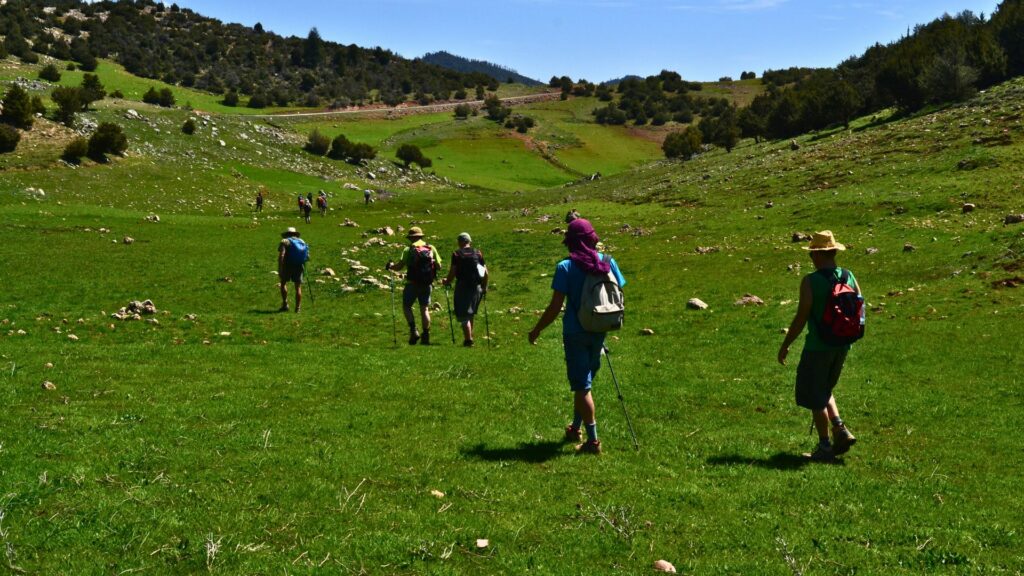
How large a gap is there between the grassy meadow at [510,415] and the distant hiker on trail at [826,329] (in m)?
0.62

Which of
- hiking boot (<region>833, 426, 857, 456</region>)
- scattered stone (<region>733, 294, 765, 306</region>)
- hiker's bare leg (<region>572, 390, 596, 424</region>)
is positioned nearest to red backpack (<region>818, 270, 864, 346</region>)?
hiking boot (<region>833, 426, 857, 456</region>)

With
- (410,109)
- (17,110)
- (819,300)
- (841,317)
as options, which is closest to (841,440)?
(841,317)

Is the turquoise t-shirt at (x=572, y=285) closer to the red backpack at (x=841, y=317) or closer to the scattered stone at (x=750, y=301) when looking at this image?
the red backpack at (x=841, y=317)

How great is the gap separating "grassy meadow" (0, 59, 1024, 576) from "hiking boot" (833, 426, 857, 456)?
1.03 ft

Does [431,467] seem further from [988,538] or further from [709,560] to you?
[988,538]

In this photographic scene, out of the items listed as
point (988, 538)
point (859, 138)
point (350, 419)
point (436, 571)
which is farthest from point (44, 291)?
point (859, 138)

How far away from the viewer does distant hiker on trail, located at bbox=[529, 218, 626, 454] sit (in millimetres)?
9805

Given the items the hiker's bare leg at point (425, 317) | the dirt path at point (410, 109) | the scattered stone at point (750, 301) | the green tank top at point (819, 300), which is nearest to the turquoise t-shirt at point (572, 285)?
the green tank top at point (819, 300)

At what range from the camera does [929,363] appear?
17344 millimetres

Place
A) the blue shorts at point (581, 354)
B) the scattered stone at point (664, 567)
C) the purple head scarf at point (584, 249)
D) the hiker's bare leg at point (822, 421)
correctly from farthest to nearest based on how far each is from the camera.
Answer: the hiker's bare leg at point (822, 421) → the blue shorts at point (581, 354) → the purple head scarf at point (584, 249) → the scattered stone at point (664, 567)

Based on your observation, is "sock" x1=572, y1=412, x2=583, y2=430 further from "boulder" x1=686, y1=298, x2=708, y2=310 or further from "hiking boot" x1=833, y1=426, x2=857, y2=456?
"boulder" x1=686, y1=298, x2=708, y2=310

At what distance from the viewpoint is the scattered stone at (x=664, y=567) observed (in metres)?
7.02

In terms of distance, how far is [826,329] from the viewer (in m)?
9.98

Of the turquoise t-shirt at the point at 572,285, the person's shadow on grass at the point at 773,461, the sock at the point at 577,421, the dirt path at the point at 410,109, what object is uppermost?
the dirt path at the point at 410,109
